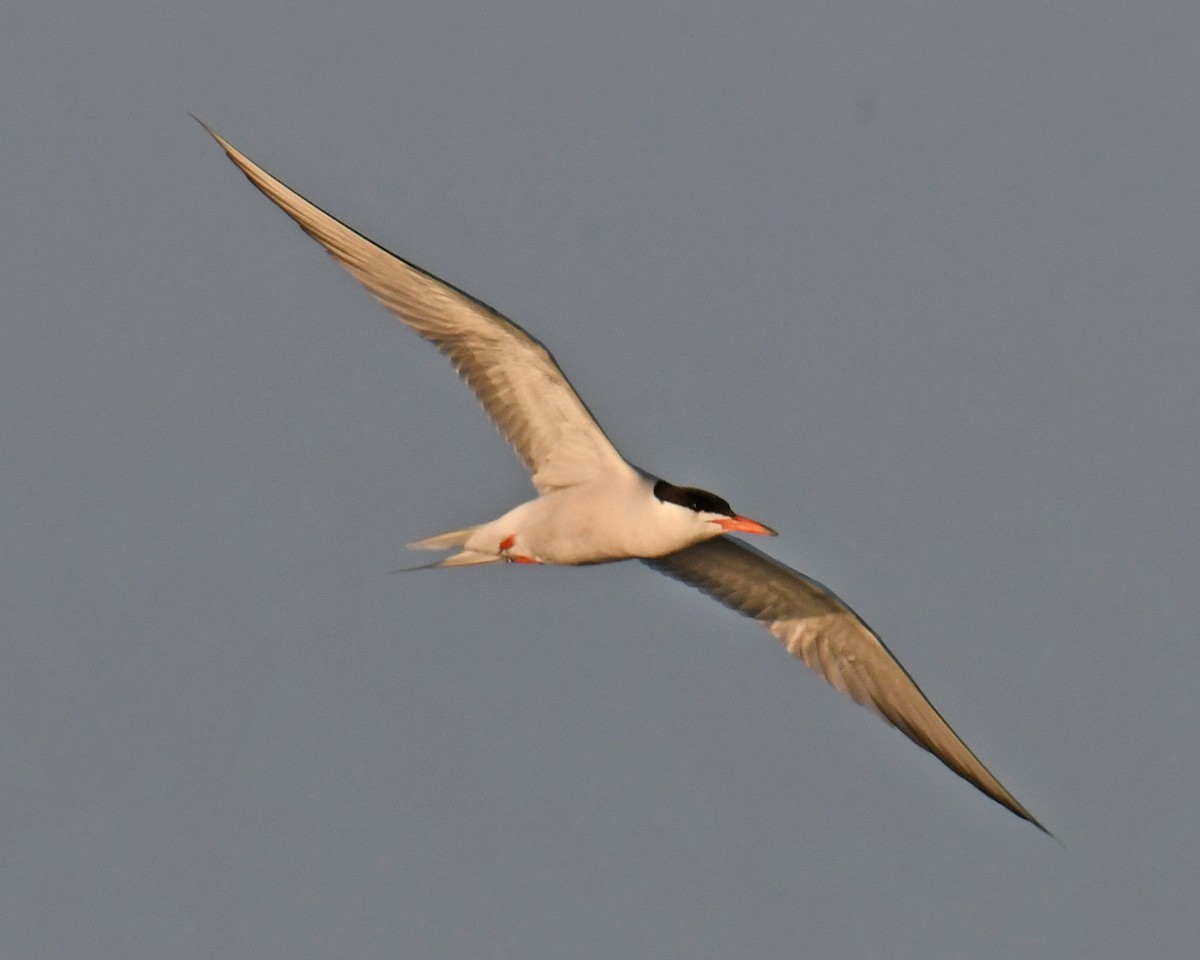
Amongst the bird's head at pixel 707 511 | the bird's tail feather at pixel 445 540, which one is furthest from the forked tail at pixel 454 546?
the bird's head at pixel 707 511

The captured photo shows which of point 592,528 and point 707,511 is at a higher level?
point 707,511

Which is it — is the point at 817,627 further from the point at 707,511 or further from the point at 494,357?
the point at 494,357

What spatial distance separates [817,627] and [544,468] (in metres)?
2.23

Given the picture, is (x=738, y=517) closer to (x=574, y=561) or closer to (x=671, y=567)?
(x=574, y=561)

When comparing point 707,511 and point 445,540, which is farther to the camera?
point 445,540

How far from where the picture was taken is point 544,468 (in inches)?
422

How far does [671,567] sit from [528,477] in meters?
1.46

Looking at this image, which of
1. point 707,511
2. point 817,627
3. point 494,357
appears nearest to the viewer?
point 707,511

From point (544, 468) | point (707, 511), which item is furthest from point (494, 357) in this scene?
point (707, 511)

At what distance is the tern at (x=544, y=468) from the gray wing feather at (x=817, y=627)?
0.7 inches

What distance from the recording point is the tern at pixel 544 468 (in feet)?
32.9

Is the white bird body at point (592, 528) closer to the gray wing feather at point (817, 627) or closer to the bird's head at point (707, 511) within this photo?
the bird's head at point (707, 511)

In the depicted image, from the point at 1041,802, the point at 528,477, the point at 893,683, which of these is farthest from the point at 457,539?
the point at 1041,802

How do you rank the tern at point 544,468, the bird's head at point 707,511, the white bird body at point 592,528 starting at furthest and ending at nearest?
the white bird body at point 592,528, the bird's head at point 707,511, the tern at point 544,468
